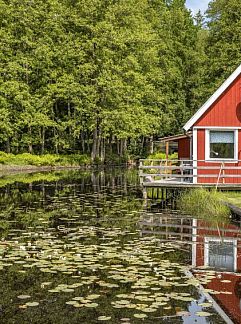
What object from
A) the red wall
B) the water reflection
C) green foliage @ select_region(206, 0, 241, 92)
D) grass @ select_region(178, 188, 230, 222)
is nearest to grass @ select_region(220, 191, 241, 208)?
grass @ select_region(178, 188, 230, 222)

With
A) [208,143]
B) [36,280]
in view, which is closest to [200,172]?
[208,143]

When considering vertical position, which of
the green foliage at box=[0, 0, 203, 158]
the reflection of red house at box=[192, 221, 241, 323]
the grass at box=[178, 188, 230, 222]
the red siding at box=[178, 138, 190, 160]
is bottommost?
the reflection of red house at box=[192, 221, 241, 323]

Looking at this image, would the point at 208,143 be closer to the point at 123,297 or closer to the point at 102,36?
the point at 123,297

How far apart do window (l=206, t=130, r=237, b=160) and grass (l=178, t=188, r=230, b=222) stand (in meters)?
3.06

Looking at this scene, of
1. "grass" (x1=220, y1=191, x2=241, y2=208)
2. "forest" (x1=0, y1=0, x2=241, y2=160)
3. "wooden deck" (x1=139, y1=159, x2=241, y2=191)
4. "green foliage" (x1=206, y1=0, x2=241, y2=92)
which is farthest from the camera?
"forest" (x1=0, y1=0, x2=241, y2=160)

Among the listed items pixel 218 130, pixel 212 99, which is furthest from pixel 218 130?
pixel 212 99

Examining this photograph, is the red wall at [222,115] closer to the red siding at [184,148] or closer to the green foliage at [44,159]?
the red siding at [184,148]

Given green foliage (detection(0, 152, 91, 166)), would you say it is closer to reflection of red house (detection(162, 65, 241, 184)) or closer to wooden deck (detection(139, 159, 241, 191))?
wooden deck (detection(139, 159, 241, 191))

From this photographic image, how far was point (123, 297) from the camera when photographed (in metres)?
8.06

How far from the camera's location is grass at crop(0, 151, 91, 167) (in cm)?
4872

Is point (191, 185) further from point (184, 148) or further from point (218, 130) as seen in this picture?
point (184, 148)

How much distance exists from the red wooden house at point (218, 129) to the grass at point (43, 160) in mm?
27704

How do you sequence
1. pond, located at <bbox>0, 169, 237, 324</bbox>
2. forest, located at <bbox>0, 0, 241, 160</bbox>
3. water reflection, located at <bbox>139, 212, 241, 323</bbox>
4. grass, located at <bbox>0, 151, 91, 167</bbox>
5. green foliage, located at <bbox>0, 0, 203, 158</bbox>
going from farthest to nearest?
1. green foliage, located at <bbox>0, 0, 203, 158</bbox>
2. forest, located at <bbox>0, 0, 241, 160</bbox>
3. grass, located at <bbox>0, 151, 91, 167</bbox>
4. water reflection, located at <bbox>139, 212, 241, 323</bbox>
5. pond, located at <bbox>0, 169, 237, 324</bbox>

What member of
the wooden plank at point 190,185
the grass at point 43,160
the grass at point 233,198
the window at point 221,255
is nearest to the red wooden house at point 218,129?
the wooden plank at point 190,185
